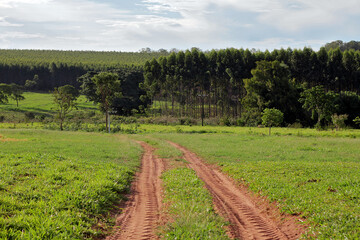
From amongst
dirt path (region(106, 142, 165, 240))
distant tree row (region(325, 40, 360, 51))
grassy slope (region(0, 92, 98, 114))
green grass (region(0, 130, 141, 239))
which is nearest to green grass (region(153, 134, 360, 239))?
dirt path (region(106, 142, 165, 240))

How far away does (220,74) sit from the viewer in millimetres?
71500

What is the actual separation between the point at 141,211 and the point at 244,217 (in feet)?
10.9

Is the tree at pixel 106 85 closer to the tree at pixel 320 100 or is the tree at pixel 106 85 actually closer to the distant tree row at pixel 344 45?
the tree at pixel 320 100

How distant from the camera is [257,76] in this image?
2392 inches

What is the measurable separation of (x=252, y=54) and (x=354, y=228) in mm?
65889

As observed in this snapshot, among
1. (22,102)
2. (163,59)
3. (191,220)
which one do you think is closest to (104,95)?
(163,59)

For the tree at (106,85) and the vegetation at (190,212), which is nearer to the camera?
the vegetation at (190,212)

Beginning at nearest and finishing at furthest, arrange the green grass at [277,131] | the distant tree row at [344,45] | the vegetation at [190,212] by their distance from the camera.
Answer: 1. the vegetation at [190,212]
2. the green grass at [277,131]
3. the distant tree row at [344,45]

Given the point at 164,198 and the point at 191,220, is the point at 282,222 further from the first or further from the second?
the point at 164,198

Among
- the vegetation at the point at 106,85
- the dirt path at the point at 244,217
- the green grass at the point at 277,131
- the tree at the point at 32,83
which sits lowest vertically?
the green grass at the point at 277,131

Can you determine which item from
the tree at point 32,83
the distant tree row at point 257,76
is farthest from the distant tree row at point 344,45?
the tree at point 32,83

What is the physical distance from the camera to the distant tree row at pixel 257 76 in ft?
198

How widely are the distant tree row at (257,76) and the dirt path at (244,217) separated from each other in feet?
156

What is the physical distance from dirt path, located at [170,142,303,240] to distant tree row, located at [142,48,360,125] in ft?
156
